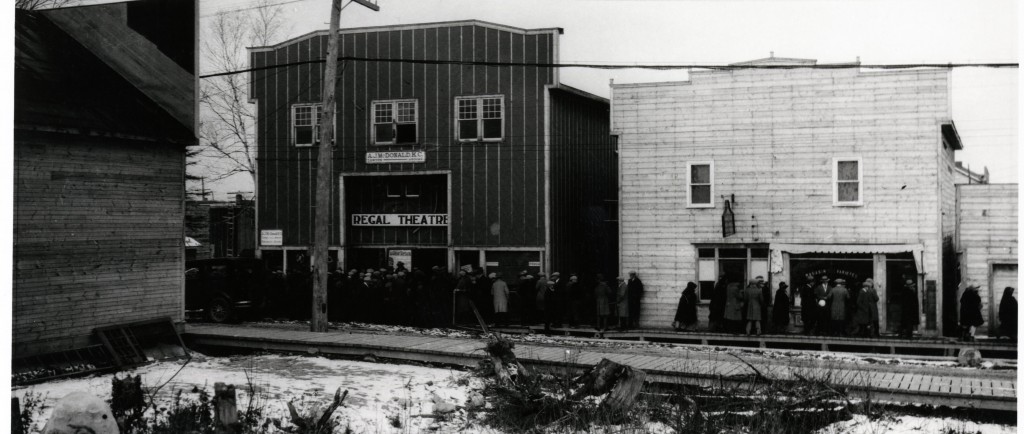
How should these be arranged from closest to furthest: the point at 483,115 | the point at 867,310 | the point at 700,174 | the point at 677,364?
the point at 677,364 < the point at 867,310 < the point at 700,174 < the point at 483,115

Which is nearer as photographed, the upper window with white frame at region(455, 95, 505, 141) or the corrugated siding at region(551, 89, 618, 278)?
the upper window with white frame at region(455, 95, 505, 141)

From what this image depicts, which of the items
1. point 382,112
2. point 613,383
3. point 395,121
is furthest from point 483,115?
point 613,383

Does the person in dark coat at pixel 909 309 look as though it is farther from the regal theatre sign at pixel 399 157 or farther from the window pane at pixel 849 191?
the regal theatre sign at pixel 399 157

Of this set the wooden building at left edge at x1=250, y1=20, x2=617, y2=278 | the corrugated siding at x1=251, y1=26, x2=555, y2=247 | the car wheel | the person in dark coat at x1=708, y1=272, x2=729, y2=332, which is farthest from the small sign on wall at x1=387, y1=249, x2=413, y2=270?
the person in dark coat at x1=708, y1=272, x2=729, y2=332

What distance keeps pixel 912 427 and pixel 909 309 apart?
8.42 m

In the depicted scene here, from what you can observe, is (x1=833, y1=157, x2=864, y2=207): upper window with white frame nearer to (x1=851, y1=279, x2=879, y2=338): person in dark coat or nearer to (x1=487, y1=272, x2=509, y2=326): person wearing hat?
(x1=851, y1=279, x2=879, y2=338): person in dark coat

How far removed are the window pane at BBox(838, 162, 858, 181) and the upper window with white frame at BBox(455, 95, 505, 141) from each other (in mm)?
7769

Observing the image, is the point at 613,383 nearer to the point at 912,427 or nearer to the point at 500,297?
the point at 912,427

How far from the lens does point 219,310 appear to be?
17953 mm

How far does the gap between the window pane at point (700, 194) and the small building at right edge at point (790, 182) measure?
0.08ft

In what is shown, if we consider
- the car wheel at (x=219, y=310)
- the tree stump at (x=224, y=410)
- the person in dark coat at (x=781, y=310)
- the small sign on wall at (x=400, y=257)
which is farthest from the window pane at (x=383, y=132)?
the tree stump at (x=224, y=410)

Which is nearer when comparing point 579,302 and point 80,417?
point 80,417

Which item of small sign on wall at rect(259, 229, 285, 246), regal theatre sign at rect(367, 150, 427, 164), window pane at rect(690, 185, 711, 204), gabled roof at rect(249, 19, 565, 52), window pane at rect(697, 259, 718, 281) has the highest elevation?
gabled roof at rect(249, 19, 565, 52)

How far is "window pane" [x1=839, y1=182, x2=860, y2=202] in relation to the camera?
17639mm
